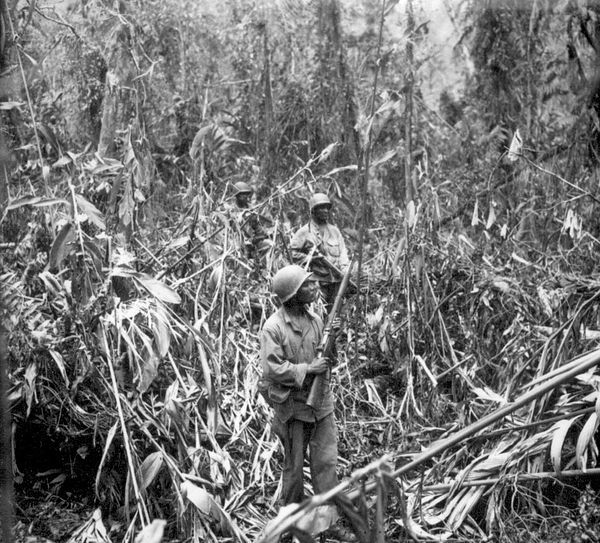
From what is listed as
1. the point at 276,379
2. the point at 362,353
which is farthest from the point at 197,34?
the point at 276,379

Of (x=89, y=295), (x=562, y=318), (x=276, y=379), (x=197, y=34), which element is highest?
(x=197, y=34)

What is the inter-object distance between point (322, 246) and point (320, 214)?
0.36m

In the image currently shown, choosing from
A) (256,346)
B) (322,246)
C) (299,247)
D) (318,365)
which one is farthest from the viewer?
(322,246)

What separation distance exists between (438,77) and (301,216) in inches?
452

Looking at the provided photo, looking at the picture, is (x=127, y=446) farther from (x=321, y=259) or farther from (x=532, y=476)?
(x=321, y=259)

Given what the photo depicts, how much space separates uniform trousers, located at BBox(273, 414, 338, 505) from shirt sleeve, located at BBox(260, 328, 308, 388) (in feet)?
1.22

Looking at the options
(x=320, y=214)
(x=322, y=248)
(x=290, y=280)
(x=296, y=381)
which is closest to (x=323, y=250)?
(x=322, y=248)

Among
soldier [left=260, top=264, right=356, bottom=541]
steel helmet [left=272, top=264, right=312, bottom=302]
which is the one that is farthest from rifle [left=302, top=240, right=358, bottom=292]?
steel helmet [left=272, top=264, right=312, bottom=302]

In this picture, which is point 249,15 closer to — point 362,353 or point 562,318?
point 362,353

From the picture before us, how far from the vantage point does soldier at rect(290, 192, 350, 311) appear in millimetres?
→ 7805

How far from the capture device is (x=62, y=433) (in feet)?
19.5

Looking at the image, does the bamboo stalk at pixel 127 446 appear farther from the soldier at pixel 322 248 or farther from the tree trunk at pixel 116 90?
the tree trunk at pixel 116 90

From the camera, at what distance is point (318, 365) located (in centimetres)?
471

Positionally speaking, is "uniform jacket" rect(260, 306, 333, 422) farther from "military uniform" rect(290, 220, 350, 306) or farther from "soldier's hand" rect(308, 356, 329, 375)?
"military uniform" rect(290, 220, 350, 306)
